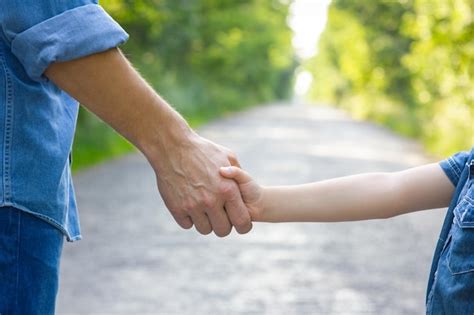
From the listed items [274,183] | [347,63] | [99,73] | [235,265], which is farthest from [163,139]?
[347,63]

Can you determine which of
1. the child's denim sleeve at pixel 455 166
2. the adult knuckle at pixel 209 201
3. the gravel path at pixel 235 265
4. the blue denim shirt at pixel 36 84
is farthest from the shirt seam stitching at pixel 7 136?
the gravel path at pixel 235 265

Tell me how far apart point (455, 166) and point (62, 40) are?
1020 mm

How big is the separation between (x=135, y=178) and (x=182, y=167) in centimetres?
891

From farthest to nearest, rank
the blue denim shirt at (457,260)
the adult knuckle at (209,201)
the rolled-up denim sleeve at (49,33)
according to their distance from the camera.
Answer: the adult knuckle at (209,201)
the blue denim shirt at (457,260)
the rolled-up denim sleeve at (49,33)

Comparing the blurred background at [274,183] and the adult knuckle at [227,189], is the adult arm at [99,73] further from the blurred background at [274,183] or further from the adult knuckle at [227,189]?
the blurred background at [274,183]

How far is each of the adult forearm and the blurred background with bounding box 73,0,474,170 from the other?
2.57 feet

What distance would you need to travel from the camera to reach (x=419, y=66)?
15.5 m

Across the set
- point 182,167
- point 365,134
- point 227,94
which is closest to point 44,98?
point 182,167

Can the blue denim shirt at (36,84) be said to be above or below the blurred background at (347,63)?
below

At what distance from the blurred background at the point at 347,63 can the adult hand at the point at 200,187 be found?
62 cm

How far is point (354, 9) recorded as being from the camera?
25719 millimetres

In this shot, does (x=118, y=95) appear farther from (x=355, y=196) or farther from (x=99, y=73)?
(x=355, y=196)

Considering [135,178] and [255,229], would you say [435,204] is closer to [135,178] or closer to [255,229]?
[255,229]

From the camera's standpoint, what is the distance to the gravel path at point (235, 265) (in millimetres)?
5043
